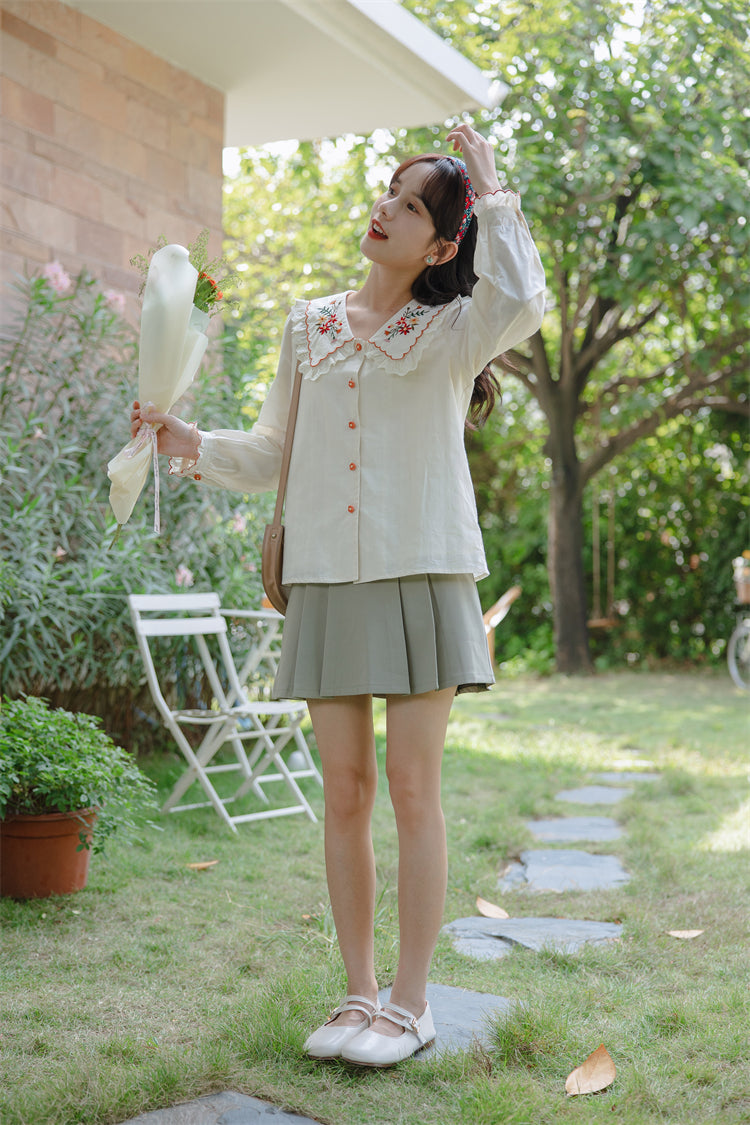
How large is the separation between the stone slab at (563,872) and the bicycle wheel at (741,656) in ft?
16.7

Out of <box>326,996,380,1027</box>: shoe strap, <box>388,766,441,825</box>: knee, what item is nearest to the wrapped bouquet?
<box>388,766,441,825</box>: knee

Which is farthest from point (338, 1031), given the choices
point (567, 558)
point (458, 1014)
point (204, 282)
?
point (567, 558)

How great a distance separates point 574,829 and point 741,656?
5076mm

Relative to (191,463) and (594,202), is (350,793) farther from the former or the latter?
(594,202)

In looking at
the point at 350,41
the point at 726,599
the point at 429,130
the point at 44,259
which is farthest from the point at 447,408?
the point at 726,599

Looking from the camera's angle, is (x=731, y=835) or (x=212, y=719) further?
(x=212, y=719)

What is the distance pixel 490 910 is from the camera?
2.88m

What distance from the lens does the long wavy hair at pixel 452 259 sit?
6.33 feet

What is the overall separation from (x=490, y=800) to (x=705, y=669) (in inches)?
222

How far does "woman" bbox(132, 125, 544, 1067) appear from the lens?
190cm

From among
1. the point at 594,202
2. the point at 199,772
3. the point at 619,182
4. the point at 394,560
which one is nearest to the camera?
the point at 394,560

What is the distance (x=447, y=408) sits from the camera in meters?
1.96

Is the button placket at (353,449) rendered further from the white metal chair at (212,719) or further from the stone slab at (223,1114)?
the white metal chair at (212,719)

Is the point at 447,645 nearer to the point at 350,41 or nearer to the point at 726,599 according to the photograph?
the point at 350,41
